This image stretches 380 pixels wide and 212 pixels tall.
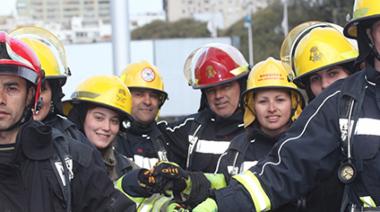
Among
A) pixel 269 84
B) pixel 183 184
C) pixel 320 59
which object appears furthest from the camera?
pixel 269 84

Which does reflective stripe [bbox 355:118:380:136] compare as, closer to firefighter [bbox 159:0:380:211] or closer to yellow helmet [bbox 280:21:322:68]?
firefighter [bbox 159:0:380:211]

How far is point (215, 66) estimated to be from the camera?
655cm

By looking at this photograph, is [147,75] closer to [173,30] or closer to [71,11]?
[173,30]

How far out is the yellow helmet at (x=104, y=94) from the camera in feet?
19.1

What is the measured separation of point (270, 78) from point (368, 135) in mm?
1685

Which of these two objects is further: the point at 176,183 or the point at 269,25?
the point at 269,25

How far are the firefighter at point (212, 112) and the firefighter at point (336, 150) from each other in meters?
2.01

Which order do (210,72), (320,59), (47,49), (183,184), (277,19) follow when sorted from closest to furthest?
(183,184), (320,59), (47,49), (210,72), (277,19)

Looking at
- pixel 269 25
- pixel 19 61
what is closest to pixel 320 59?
pixel 19 61

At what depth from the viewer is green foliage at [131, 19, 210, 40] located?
2515 inches

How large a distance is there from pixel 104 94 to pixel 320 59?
1.62 meters

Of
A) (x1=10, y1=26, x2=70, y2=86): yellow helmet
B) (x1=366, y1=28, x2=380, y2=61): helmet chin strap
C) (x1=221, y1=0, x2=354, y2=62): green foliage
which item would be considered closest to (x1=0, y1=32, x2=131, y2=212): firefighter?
(x1=366, y1=28, x2=380, y2=61): helmet chin strap

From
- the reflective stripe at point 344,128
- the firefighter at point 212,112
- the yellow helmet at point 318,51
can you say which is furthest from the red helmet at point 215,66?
the reflective stripe at point 344,128

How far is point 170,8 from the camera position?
12950 centimetres
